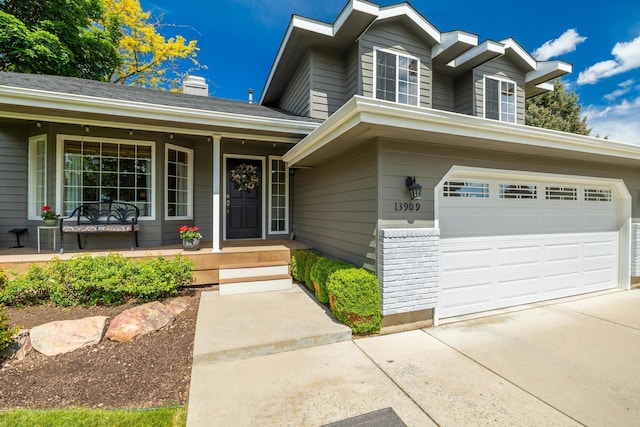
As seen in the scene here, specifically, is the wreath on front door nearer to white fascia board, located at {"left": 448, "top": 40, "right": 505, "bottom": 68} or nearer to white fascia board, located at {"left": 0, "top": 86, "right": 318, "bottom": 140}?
white fascia board, located at {"left": 0, "top": 86, "right": 318, "bottom": 140}

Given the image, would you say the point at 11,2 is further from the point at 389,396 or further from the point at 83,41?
the point at 389,396

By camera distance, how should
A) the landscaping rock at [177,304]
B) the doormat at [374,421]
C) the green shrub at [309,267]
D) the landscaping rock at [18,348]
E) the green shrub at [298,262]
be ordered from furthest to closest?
the green shrub at [298,262], the green shrub at [309,267], the landscaping rock at [177,304], the landscaping rock at [18,348], the doormat at [374,421]

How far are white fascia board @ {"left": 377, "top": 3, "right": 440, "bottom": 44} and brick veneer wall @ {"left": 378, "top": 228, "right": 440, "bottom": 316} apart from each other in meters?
4.86

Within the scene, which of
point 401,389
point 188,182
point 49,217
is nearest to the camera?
point 401,389

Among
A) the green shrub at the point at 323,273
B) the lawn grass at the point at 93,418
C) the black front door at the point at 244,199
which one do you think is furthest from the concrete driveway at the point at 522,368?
the black front door at the point at 244,199

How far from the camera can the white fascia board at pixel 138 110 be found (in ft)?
11.7

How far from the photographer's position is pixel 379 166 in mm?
3312

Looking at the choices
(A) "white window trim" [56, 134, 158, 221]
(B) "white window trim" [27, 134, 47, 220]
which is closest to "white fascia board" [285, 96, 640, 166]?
(A) "white window trim" [56, 134, 158, 221]

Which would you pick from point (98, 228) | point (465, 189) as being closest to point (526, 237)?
point (465, 189)

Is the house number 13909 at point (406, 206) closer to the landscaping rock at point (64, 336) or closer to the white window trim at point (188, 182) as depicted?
the landscaping rock at point (64, 336)

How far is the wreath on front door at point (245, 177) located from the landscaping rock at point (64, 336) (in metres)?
3.89

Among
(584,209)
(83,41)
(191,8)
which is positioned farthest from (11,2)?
(584,209)

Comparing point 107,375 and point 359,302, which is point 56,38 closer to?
point 107,375

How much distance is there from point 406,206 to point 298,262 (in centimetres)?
243
